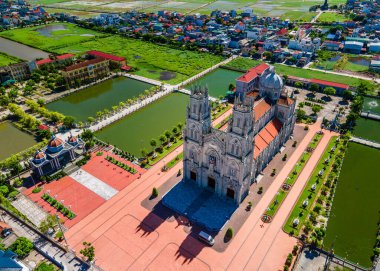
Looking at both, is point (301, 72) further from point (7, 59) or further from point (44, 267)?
point (7, 59)

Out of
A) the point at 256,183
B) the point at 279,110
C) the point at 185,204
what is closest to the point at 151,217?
the point at 185,204

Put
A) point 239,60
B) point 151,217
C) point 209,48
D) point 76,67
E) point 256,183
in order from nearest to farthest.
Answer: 1. point 151,217
2. point 256,183
3. point 76,67
4. point 239,60
5. point 209,48

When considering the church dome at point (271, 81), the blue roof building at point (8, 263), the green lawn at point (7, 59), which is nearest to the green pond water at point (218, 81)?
the church dome at point (271, 81)

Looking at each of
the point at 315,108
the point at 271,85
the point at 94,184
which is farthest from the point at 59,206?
the point at 315,108

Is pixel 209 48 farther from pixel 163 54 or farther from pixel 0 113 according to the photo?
pixel 0 113

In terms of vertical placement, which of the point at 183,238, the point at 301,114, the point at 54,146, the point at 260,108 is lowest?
the point at 183,238

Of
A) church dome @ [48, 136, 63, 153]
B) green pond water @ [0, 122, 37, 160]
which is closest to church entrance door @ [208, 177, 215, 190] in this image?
church dome @ [48, 136, 63, 153]

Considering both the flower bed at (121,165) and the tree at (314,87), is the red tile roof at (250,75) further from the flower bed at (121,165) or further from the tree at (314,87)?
the flower bed at (121,165)
